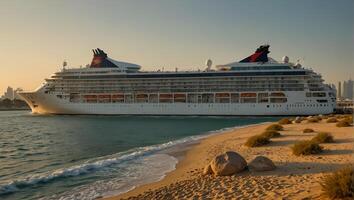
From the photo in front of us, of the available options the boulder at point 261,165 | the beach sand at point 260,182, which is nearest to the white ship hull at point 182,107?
the beach sand at point 260,182

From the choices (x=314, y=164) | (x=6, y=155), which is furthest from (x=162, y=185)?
(x=6, y=155)

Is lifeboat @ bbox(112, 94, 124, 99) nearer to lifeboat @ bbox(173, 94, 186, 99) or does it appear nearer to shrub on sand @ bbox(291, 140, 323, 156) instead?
lifeboat @ bbox(173, 94, 186, 99)


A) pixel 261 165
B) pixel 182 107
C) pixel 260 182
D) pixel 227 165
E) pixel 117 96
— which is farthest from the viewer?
pixel 117 96

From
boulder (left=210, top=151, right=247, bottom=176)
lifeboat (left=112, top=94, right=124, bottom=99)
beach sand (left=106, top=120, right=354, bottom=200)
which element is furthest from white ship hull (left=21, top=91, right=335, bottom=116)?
boulder (left=210, top=151, right=247, bottom=176)

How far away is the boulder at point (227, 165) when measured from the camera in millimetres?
12219

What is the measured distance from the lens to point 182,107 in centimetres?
7200

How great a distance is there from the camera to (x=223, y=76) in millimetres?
73812

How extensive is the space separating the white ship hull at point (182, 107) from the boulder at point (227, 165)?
5748 cm

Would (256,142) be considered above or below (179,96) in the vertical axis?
below

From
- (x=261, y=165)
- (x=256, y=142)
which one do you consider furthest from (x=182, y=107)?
(x=261, y=165)

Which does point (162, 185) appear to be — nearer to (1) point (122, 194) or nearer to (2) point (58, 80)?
(1) point (122, 194)

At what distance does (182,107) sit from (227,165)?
196ft

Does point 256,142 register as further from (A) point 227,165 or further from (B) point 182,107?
(B) point 182,107

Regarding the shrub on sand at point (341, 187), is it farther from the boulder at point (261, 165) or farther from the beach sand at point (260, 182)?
the boulder at point (261, 165)
